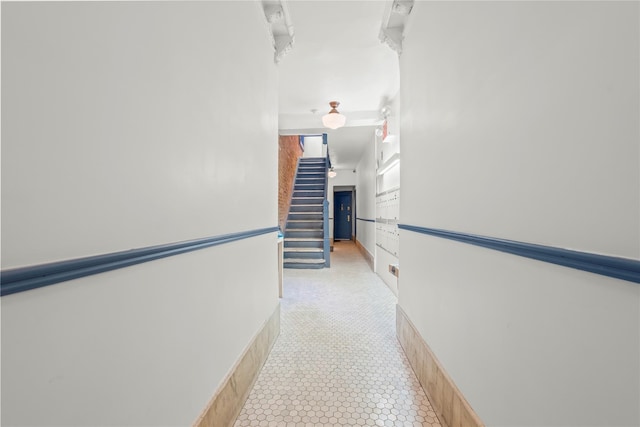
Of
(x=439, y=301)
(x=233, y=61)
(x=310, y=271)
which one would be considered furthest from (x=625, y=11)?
(x=310, y=271)

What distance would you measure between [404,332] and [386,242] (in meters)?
2.01

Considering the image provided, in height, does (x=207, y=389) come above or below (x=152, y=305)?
below

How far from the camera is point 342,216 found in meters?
10.8

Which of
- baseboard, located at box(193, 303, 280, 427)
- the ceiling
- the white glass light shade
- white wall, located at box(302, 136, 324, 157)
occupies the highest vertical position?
white wall, located at box(302, 136, 324, 157)

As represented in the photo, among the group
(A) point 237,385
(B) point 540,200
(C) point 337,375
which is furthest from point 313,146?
(B) point 540,200

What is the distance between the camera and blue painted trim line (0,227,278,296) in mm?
454

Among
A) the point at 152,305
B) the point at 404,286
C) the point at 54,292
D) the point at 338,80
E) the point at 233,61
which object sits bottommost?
the point at 404,286

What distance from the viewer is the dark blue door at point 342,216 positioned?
10.8 metres

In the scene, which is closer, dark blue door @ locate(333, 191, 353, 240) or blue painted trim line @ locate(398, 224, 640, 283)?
blue painted trim line @ locate(398, 224, 640, 283)

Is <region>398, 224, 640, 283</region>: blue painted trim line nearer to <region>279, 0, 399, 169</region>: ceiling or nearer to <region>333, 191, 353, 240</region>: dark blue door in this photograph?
<region>279, 0, 399, 169</region>: ceiling

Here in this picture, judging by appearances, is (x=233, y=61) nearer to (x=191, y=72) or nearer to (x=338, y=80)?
(x=191, y=72)

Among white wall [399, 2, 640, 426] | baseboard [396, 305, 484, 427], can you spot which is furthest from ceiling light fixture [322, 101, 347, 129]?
baseboard [396, 305, 484, 427]

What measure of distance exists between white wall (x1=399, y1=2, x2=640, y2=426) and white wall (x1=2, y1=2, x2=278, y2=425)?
106 cm

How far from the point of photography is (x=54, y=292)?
1.74ft
